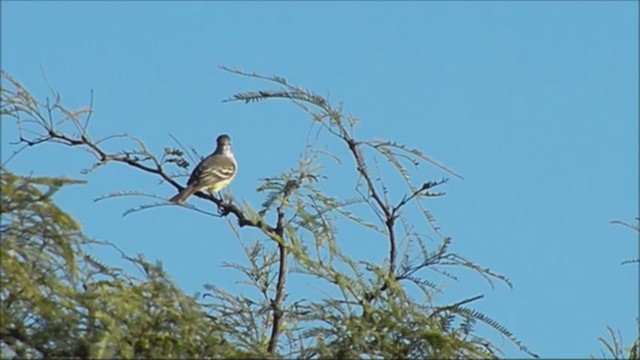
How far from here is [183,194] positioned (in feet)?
24.3

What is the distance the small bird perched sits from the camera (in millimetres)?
7793

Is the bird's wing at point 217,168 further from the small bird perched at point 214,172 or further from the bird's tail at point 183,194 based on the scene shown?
the bird's tail at point 183,194

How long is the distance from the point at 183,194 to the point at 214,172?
3.53m

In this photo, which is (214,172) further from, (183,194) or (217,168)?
(183,194)

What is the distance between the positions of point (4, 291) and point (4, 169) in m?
0.48

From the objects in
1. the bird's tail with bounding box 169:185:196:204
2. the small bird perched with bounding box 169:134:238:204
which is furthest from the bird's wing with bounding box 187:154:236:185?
the bird's tail with bounding box 169:185:196:204

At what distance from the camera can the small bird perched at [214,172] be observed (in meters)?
7.79

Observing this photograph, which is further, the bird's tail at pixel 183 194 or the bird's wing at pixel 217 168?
the bird's wing at pixel 217 168

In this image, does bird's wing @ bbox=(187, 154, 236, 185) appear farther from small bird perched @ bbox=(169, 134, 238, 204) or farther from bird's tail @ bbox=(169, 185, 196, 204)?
bird's tail @ bbox=(169, 185, 196, 204)

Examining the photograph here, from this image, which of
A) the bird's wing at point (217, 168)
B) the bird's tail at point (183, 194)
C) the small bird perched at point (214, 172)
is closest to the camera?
the bird's tail at point (183, 194)

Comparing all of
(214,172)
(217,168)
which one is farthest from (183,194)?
(217,168)

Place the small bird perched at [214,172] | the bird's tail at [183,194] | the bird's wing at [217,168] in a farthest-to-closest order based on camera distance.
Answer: the bird's wing at [217,168]
the small bird perched at [214,172]
the bird's tail at [183,194]

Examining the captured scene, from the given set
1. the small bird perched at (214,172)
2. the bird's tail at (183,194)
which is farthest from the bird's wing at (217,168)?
the bird's tail at (183,194)

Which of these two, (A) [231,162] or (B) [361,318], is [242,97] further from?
(A) [231,162]
